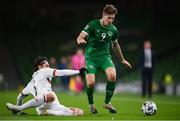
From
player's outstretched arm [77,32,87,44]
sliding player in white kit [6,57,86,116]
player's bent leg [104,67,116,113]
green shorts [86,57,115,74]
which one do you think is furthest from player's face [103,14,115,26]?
sliding player in white kit [6,57,86,116]

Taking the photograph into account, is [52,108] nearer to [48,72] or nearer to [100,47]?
[48,72]

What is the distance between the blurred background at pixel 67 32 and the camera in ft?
136

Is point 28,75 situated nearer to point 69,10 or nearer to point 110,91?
point 69,10

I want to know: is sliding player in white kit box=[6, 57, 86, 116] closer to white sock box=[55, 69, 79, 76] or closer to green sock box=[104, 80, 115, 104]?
white sock box=[55, 69, 79, 76]

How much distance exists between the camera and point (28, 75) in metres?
41.8

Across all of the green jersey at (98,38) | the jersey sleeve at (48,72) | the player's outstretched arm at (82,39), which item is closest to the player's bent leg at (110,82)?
the green jersey at (98,38)

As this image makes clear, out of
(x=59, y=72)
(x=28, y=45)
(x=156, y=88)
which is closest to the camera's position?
(x=59, y=72)

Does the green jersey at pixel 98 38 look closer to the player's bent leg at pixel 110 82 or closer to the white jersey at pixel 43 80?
the player's bent leg at pixel 110 82

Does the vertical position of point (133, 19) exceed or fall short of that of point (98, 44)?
it exceeds it

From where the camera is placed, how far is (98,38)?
16.9m

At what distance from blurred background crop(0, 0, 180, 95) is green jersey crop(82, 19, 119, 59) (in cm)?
2098

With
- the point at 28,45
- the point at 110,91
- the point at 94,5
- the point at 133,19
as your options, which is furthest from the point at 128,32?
the point at 110,91

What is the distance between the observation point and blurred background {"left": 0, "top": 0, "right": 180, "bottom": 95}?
1628 inches

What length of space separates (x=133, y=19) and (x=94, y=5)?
3.43 m
